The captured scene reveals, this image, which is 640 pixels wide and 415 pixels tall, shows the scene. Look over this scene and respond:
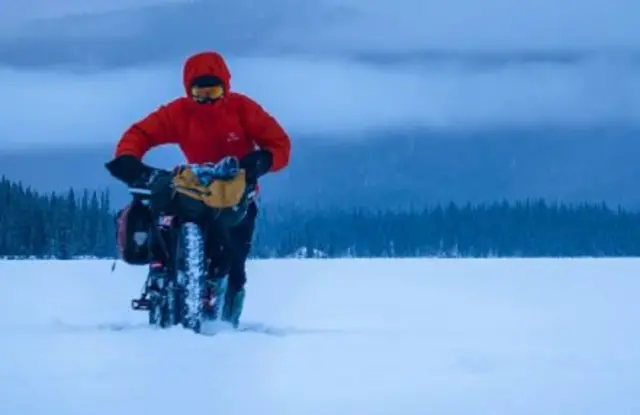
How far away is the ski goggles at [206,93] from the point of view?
7.91m

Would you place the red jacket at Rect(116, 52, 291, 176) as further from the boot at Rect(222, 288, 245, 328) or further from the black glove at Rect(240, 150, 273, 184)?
the boot at Rect(222, 288, 245, 328)

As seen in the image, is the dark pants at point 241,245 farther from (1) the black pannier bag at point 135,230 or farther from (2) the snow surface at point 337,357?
(1) the black pannier bag at point 135,230

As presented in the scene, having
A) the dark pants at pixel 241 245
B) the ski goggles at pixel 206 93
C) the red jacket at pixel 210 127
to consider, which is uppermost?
the ski goggles at pixel 206 93

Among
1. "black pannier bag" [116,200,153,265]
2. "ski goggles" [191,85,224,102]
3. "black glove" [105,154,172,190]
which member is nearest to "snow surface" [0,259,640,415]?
"black pannier bag" [116,200,153,265]

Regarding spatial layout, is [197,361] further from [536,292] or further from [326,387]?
[536,292]

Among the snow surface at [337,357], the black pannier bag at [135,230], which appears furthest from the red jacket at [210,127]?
the snow surface at [337,357]

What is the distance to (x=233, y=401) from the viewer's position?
4590mm

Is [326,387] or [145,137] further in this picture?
[145,137]

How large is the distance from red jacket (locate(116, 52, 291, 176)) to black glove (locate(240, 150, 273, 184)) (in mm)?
90

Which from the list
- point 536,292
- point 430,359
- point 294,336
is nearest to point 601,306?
point 536,292

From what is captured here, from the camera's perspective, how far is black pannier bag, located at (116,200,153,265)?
7.74 m

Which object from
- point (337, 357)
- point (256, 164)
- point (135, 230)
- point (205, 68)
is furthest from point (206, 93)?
point (337, 357)

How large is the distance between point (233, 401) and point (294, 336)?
266cm

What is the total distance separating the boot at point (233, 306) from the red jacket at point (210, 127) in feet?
2.81
